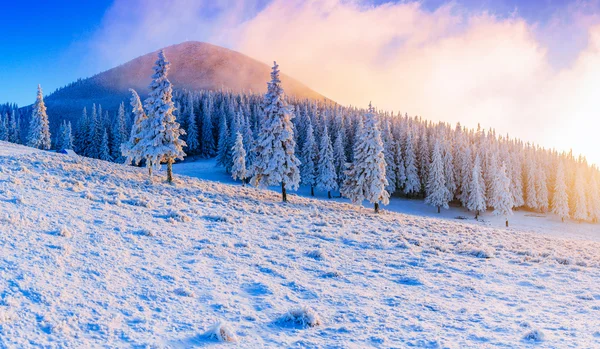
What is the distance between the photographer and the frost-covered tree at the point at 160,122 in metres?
33.4

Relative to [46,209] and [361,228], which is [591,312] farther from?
[46,209]

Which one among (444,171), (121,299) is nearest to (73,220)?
(121,299)

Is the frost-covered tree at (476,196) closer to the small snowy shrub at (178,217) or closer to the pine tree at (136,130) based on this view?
the pine tree at (136,130)

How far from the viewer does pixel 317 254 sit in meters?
14.9

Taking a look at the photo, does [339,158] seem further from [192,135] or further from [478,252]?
[478,252]

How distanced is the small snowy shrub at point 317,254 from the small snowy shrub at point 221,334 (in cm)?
761

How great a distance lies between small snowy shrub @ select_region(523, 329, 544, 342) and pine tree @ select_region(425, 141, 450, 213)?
61900mm

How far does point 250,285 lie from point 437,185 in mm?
62416

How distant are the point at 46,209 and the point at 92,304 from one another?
367 inches

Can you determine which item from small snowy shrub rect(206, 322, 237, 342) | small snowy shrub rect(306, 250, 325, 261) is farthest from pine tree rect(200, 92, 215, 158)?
small snowy shrub rect(206, 322, 237, 342)

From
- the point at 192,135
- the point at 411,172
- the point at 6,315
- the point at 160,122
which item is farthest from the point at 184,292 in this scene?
the point at 192,135

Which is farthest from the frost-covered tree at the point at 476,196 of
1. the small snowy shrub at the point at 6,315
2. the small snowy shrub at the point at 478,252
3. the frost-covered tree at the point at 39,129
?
the frost-covered tree at the point at 39,129

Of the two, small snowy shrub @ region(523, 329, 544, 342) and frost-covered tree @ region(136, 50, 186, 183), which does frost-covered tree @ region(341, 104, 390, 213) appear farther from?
small snowy shrub @ region(523, 329, 544, 342)

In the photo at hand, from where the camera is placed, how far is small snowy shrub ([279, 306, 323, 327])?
27.2 ft
